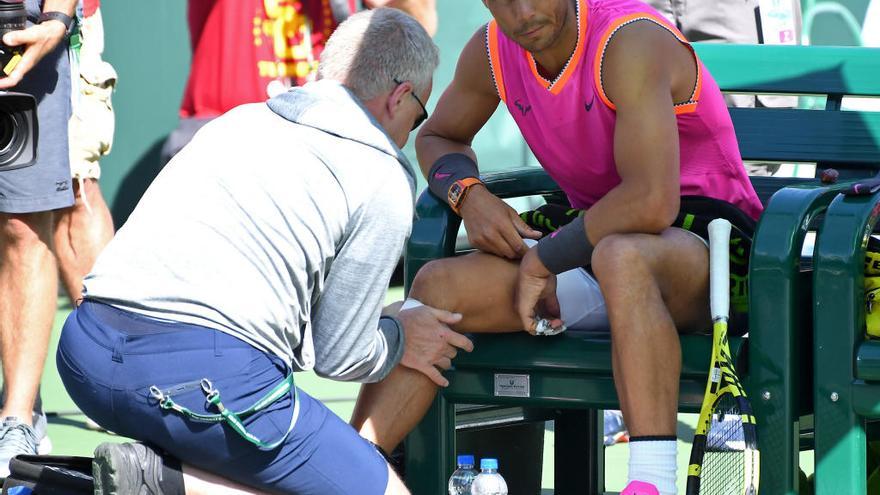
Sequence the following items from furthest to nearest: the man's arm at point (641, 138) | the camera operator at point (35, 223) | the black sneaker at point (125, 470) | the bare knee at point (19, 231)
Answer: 1. the bare knee at point (19, 231)
2. the camera operator at point (35, 223)
3. the man's arm at point (641, 138)
4. the black sneaker at point (125, 470)

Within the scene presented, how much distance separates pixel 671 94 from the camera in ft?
11.5

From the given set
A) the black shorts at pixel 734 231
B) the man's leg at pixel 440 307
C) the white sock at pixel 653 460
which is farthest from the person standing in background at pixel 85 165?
the white sock at pixel 653 460

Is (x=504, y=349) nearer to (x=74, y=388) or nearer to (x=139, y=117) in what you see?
(x=74, y=388)

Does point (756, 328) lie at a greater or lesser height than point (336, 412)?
greater

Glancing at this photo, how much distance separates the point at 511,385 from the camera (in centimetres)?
360

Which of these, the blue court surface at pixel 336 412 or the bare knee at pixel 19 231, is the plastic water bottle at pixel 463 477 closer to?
the blue court surface at pixel 336 412

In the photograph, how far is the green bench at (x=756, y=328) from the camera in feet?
10.7

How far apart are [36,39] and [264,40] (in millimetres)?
1988

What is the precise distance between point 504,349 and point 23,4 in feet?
6.54

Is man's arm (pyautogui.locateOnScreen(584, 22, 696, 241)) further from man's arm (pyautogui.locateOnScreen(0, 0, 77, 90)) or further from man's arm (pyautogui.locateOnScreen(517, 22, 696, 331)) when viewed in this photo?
man's arm (pyautogui.locateOnScreen(0, 0, 77, 90))

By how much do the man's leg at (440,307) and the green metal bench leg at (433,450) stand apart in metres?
0.10

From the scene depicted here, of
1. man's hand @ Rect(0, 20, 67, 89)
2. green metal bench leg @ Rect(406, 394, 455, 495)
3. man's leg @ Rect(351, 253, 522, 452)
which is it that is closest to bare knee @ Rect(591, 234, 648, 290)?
man's leg @ Rect(351, 253, 522, 452)

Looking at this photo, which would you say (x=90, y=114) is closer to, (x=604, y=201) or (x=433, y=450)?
(x=433, y=450)

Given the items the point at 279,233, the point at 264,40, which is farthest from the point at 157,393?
the point at 264,40
